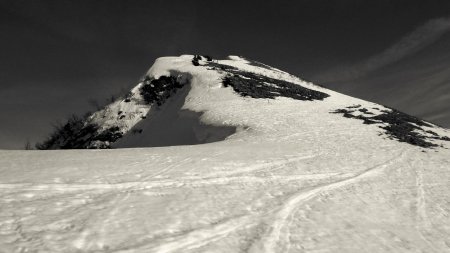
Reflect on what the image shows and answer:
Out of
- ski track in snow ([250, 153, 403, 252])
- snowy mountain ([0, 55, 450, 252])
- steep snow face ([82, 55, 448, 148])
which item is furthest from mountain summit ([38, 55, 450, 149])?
ski track in snow ([250, 153, 403, 252])

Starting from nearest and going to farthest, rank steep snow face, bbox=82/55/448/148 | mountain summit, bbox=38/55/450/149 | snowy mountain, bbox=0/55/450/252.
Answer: snowy mountain, bbox=0/55/450/252 < mountain summit, bbox=38/55/450/149 < steep snow face, bbox=82/55/448/148

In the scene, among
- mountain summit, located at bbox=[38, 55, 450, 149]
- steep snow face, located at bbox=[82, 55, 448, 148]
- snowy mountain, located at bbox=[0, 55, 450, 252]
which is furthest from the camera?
steep snow face, located at bbox=[82, 55, 448, 148]

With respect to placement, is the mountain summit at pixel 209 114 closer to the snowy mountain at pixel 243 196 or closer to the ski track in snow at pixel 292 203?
the snowy mountain at pixel 243 196

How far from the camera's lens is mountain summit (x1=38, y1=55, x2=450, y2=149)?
65.4ft

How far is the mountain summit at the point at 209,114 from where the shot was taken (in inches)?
784

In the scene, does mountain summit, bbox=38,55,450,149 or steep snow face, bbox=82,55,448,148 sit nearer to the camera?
mountain summit, bbox=38,55,450,149

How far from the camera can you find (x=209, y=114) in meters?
22.1

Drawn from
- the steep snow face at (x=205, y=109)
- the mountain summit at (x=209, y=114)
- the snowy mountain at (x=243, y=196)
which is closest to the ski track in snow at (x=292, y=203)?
the snowy mountain at (x=243, y=196)

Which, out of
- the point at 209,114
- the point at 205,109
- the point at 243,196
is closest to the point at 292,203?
the point at 243,196

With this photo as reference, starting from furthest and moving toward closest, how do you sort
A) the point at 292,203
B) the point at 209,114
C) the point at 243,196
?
the point at 209,114, the point at 243,196, the point at 292,203

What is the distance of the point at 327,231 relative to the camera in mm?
5770

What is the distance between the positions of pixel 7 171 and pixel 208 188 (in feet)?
15.2

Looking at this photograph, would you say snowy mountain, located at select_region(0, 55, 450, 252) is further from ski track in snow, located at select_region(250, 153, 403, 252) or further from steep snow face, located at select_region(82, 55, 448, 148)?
steep snow face, located at select_region(82, 55, 448, 148)

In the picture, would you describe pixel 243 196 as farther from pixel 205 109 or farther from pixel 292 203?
pixel 205 109
